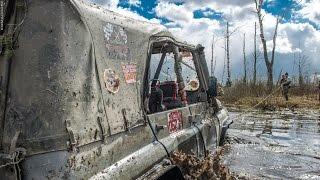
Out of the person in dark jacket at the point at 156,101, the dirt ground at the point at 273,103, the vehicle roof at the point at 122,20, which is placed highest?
the vehicle roof at the point at 122,20

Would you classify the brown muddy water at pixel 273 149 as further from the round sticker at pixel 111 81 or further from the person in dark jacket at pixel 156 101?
the round sticker at pixel 111 81

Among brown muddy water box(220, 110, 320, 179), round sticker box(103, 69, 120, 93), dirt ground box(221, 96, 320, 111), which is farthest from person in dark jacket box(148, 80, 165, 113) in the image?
dirt ground box(221, 96, 320, 111)

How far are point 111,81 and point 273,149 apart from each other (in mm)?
6999

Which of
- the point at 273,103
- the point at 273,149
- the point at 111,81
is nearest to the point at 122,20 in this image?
the point at 111,81

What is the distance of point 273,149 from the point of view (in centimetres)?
1009

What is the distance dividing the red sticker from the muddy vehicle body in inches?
21.7

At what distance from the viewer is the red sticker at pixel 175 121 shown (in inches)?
193

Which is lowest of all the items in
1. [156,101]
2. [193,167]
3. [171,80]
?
[193,167]

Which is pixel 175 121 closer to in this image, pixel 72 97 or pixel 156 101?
pixel 156 101

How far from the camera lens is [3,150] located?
127 inches

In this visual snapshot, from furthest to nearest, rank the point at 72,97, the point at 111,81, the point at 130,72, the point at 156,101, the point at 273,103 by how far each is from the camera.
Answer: the point at 273,103 < the point at 156,101 < the point at 130,72 < the point at 111,81 < the point at 72,97

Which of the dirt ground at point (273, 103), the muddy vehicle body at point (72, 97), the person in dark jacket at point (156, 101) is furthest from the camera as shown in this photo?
the dirt ground at point (273, 103)

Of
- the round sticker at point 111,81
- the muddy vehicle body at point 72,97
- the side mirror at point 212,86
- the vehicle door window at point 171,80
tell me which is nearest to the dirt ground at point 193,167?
the muddy vehicle body at point 72,97

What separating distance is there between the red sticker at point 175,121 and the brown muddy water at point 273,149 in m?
2.70
